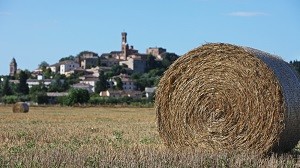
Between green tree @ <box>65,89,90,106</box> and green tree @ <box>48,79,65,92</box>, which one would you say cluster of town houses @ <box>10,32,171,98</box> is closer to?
green tree @ <box>48,79,65,92</box>

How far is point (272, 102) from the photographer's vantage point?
993 centimetres

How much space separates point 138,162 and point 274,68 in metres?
3.38

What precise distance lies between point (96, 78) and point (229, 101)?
114 m

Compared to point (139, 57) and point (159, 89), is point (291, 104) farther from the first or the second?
point (139, 57)

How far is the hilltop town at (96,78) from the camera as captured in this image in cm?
8719

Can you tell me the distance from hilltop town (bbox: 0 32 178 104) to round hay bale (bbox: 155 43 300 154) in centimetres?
6028

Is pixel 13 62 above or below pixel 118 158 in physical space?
above

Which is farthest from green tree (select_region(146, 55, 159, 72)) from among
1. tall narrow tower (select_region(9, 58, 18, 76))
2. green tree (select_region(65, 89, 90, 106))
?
green tree (select_region(65, 89, 90, 106))

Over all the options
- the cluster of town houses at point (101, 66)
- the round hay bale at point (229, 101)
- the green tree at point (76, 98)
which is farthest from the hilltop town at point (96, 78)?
the round hay bale at point (229, 101)

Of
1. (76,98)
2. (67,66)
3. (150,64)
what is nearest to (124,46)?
(67,66)

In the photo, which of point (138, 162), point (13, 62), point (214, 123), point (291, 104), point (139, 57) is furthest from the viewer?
point (13, 62)

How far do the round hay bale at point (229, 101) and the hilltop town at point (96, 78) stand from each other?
60.3 meters

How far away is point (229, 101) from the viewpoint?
34.7ft

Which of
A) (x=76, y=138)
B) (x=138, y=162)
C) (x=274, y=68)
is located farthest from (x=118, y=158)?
(x=76, y=138)
